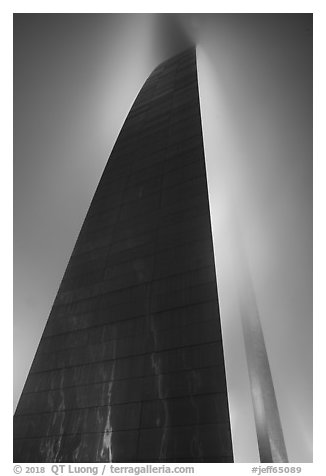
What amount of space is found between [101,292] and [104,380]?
2.87 metres

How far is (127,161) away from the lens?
51.9ft

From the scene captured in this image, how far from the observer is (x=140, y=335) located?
10328 mm

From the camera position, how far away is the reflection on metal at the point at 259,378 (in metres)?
17.1

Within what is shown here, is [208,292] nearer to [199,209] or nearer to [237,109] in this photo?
[199,209]

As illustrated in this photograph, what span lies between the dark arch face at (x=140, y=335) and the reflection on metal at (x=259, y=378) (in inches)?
349

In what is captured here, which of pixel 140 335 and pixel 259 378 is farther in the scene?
pixel 259 378

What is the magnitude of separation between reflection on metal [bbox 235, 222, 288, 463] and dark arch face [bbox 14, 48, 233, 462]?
8.86 meters

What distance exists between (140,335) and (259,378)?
12907mm

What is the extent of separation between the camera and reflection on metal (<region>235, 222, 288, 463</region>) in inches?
672

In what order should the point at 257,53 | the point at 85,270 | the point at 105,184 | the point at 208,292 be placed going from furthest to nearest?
the point at 257,53
the point at 105,184
the point at 85,270
the point at 208,292

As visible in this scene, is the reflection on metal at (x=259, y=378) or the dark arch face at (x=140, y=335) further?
the reflection on metal at (x=259, y=378)

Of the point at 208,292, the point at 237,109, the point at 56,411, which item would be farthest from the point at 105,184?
the point at 237,109

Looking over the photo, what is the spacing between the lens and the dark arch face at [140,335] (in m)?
8.69

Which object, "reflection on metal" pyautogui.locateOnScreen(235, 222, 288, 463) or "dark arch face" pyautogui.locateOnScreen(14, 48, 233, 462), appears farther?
"reflection on metal" pyautogui.locateOnScreen(235, 222, 288, 463)
